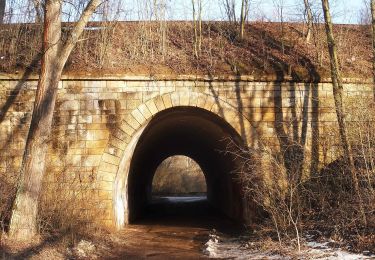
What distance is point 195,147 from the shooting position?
20156 mm

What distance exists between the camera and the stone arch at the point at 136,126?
11.6 m

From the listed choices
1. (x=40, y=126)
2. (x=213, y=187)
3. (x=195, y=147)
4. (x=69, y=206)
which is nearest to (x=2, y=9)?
(x=40, y=126)

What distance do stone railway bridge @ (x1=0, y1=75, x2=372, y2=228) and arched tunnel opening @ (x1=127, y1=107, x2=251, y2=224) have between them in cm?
47

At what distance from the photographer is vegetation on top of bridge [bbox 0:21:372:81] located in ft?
40.1

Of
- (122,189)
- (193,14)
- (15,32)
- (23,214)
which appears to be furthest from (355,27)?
(23,214)

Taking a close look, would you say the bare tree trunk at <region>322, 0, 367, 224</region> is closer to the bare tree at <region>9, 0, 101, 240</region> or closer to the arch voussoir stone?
Result: the arch voussoir stone

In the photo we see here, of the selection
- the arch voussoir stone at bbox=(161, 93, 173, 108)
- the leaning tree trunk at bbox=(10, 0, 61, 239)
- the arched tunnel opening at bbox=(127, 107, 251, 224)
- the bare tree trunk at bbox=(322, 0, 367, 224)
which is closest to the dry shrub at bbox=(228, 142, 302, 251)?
the bare tree trunk at bbox=(322, 0, 367, 224)

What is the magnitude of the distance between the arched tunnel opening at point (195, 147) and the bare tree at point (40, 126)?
3.49m

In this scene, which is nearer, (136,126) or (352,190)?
(352,190)

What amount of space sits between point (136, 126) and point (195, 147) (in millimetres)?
8533

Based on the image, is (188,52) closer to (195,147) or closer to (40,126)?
(40,126)

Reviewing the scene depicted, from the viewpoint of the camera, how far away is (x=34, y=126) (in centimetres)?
917

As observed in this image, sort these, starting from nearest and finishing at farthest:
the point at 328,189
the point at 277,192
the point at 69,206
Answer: the point at 277,192 < the point at 69,206 < the point at 328,189

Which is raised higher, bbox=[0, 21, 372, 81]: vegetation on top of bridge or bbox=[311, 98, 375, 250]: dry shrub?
bbox=[0, 21, 372, 81]: vegetation on top of bridge
